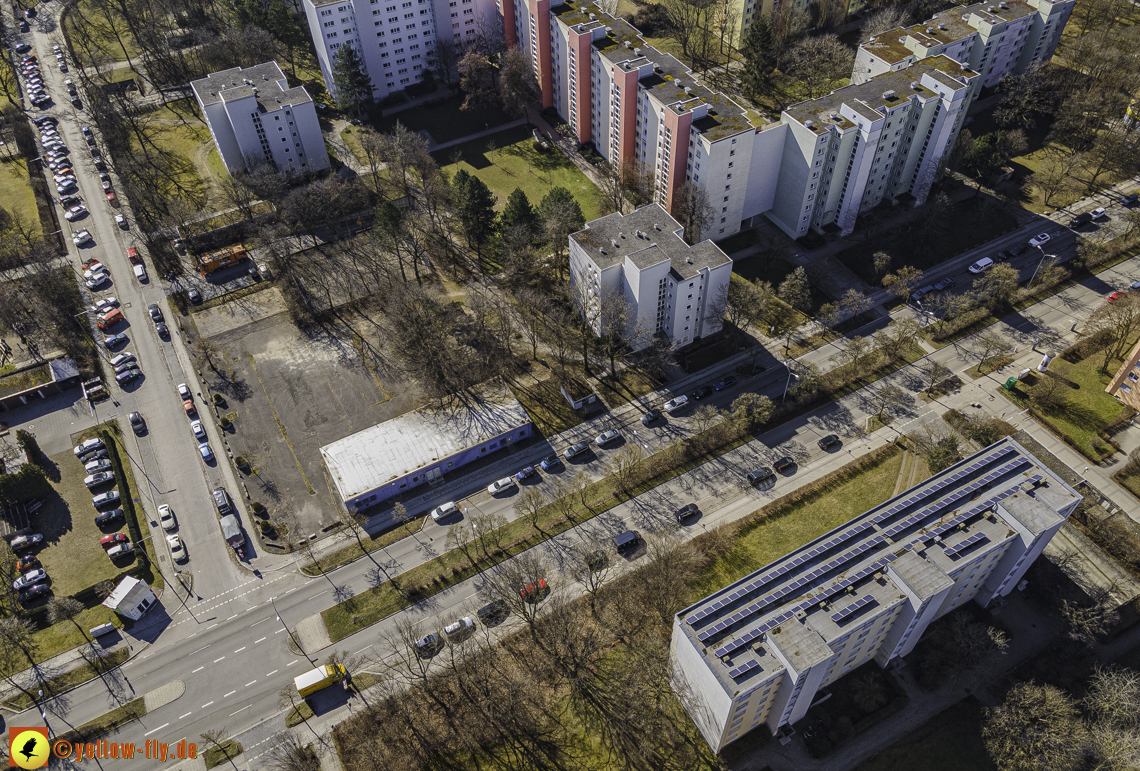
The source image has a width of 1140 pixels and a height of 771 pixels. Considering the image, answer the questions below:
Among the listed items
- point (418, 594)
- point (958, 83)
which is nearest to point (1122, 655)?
point (418, 594)

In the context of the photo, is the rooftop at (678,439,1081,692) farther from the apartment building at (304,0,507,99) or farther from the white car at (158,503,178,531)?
the apartment building at (304,0,507,99)

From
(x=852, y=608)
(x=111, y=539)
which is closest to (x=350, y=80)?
(x=111, y=539)

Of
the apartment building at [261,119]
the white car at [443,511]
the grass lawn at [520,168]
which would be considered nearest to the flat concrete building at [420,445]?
the white car at [443,511]

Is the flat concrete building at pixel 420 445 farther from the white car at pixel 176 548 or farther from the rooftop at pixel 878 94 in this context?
the rooftop at pixel 878 94

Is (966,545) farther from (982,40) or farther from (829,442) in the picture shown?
(982,40)

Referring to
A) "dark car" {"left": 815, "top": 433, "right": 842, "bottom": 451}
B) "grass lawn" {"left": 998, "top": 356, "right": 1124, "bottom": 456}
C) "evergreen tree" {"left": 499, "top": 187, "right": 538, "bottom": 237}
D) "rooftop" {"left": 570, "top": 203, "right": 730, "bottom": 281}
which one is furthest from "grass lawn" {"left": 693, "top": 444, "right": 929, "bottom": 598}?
"evergreen tree" {"left": 499, "top": 187, "right": 538, "bottom": 237}

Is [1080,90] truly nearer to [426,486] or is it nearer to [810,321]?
[810,321]

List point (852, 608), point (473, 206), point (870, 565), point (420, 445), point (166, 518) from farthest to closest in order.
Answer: point (473, 206) < point (420, 445) < point (166, 518) < point (870, 565) < point (852, 608)
